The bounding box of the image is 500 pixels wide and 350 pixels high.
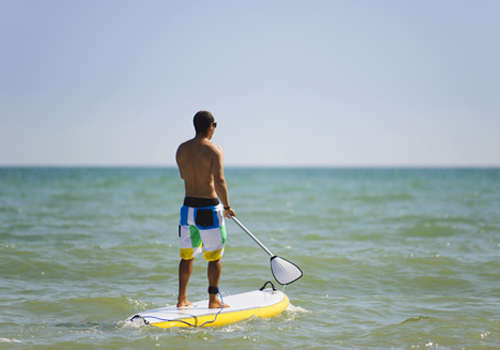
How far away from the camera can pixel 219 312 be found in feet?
19.2

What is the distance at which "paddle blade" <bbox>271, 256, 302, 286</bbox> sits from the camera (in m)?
6.37

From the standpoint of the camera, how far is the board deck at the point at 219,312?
5574 mm

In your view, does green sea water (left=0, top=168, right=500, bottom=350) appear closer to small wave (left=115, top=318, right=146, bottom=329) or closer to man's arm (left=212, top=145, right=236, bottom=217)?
small wave (left=115, top=318, right=146, bottom=329)

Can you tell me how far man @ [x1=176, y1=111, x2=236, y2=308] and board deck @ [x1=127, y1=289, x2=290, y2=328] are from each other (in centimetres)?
69

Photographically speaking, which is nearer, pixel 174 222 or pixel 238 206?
pixel 174 222

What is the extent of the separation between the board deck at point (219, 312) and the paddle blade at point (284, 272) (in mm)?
306

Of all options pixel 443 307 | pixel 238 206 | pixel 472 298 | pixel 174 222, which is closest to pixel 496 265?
pixel 472 298

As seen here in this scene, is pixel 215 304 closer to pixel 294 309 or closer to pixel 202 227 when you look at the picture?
pixel 202 227

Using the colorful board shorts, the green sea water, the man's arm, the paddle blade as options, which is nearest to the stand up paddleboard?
the green sea water

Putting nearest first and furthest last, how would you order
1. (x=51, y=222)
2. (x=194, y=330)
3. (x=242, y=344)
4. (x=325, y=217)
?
(x=242, y=344), (x=194, y=330), (x=51, y=222), (x=325, y=217)

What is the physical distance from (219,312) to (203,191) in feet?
4.94

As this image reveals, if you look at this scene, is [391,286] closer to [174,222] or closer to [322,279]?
[322,279]

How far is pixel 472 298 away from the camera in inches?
288

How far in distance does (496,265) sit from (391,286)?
9.00 ft
